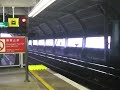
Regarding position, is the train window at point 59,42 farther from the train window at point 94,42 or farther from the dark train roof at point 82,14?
the train window at point 94,42

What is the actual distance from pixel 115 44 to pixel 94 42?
412 cm

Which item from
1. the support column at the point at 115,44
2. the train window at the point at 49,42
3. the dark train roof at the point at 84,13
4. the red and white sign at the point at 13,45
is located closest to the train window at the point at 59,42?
the dark train roof at the point at 84,13

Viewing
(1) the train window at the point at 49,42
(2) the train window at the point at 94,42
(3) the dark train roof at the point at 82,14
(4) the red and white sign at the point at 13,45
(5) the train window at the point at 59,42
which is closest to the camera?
(4) the red and white sign at the point at 13,45

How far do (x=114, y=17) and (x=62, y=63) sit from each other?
8300 mm

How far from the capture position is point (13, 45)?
386 inches

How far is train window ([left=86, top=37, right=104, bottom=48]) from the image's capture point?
16.2 meters

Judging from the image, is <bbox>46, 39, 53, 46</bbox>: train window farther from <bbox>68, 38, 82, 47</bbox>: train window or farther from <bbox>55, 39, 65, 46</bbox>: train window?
<bbox>68, 38, 82, 47</bbox>: train window

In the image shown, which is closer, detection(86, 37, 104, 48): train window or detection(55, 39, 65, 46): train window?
detection(86, 37, 104, 48): train window

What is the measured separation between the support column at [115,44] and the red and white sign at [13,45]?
214 inches

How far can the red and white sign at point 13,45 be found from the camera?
9750 mm

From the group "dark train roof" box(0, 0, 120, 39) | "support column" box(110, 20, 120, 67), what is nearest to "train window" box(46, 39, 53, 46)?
"dark train roof" box(0, 0, 120, 39)

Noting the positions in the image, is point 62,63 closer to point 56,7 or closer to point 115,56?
point 56,7

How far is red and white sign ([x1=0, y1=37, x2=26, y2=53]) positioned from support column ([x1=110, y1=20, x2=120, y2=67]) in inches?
214

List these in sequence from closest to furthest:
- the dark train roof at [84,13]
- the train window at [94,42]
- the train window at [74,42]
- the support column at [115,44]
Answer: the support column at [115,44] < the dark train roof at [84,13] < the train window at [94,42] < the train window at [74,42]
